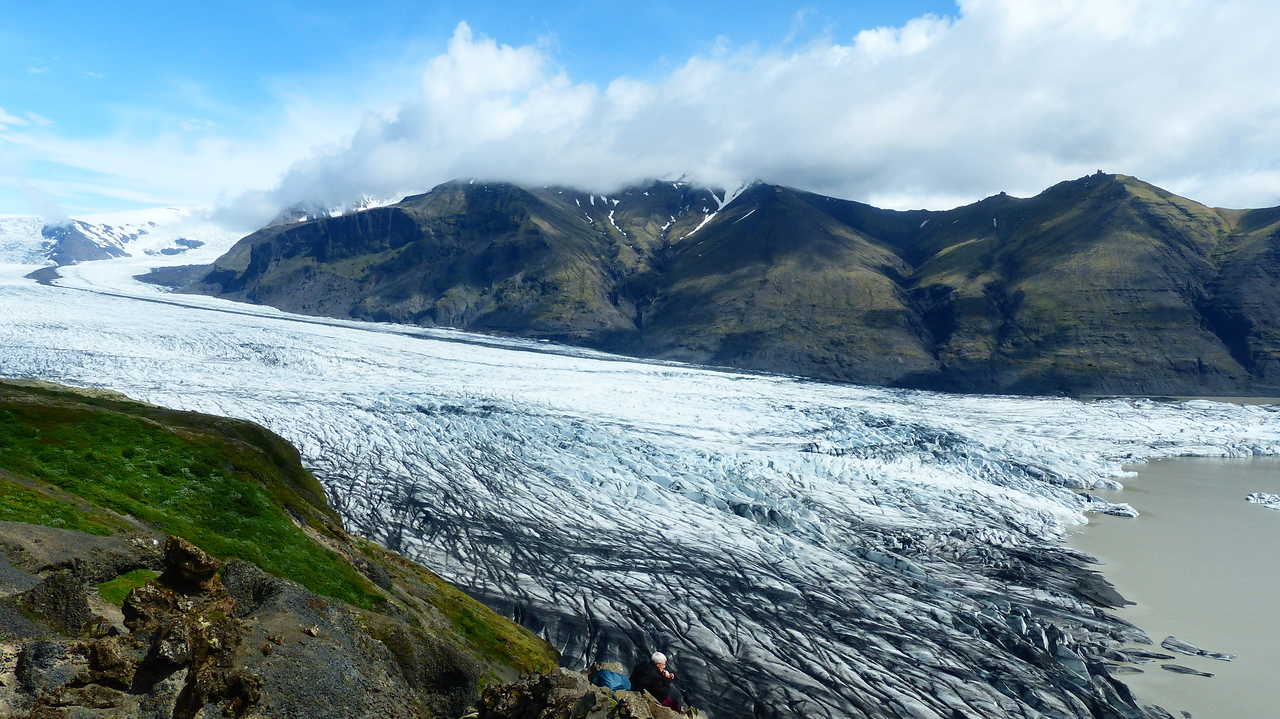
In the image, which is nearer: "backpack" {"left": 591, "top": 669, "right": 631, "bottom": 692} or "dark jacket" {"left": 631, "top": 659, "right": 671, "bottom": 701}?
"backpack" {"left": 591, "top": 669, "right": 631, "bottom": 692}

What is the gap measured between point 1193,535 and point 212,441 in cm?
5367

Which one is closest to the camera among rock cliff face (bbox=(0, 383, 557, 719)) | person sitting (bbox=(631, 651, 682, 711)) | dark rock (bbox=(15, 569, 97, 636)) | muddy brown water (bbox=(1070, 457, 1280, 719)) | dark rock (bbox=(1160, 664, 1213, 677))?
rock cliff face (bbox=(0, 383, 557, 719))

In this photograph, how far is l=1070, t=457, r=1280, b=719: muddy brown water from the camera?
2123 centimetres

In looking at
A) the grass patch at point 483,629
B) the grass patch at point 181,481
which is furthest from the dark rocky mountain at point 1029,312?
the grass patch at point 181,481

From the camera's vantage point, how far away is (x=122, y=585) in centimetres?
1255

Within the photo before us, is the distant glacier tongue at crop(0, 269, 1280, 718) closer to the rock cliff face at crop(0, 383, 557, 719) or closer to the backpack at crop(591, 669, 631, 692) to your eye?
the rock cliff face at crop(0, 383, 557, 719)

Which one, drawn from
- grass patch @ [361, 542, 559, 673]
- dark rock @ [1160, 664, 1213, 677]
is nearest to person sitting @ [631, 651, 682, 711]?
grass patch @ [361, 542, 559, 673]

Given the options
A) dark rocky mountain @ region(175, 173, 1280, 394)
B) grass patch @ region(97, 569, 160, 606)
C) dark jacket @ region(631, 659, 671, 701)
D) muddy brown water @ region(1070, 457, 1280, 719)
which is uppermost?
dark rocky mountain @ region(175, 173, 1280, 394)

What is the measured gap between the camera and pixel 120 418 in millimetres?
24203

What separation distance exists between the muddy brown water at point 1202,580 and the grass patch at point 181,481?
2695cm

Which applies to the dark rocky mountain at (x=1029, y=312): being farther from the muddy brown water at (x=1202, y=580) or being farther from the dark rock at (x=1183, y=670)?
the dark rock at (x=1183, y=670)

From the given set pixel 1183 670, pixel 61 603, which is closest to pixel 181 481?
pixel 61 603

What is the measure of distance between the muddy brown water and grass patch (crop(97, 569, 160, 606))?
1134 inches

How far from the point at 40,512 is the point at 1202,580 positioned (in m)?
45.2
